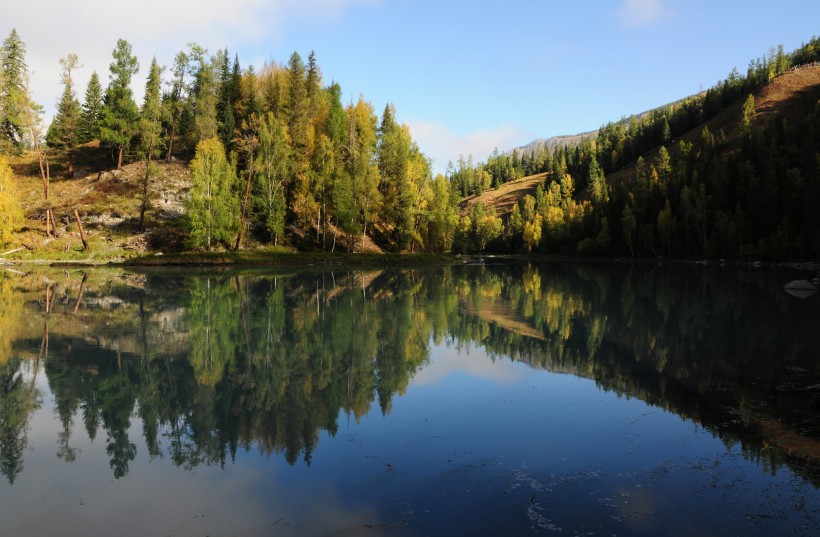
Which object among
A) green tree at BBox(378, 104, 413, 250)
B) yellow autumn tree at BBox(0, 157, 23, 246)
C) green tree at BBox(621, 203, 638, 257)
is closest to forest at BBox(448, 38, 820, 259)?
green tree at BBox(621, 203, 638, 257)

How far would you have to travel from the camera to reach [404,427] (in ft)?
32.3

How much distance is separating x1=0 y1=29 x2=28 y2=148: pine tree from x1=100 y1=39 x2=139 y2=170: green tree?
10.2m

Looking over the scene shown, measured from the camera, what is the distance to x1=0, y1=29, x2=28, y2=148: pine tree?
57034mm

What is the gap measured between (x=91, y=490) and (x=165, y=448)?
156 centimetres

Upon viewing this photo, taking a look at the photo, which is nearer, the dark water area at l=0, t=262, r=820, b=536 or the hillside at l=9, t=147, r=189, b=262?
the dark water area at l=0, t=262, r=820, b=536

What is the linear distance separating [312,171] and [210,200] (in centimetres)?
1560

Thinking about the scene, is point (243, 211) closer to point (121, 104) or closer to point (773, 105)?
point (121, 104)

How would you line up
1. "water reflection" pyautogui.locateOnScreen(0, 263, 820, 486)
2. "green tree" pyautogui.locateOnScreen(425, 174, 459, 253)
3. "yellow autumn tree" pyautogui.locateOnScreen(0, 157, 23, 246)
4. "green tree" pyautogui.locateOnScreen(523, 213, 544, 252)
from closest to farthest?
"water reflection" pyautogui.locateOnScreen(0, 263, 820, 486) < "yellow autumn tree" pyautogui.locateOnScreen(0, 157, 23, 246) < "green tree" pyautogui.locateOnScreen(425, 174, 459, 253) < "green tree" pyautogui.locateOnScreen(523, 213, 544, 252)

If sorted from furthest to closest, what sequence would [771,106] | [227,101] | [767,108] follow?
1. [771,106]
2. [767,108]
3. [227,101]

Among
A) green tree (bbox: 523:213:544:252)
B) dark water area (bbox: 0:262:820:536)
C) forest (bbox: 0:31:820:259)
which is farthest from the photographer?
green tree (bbox: 523:213:544:252)

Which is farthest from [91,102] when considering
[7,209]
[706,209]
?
[706,209]

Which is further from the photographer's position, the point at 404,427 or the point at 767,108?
the point at 767,108

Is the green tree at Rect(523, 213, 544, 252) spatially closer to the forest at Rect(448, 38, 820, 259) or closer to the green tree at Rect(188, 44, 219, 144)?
the forest at Rect(448, 38, 820, 259)

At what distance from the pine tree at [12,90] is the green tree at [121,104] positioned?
33.6ft
